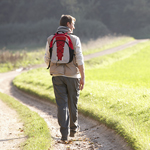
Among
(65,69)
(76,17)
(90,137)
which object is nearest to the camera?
(65,69)

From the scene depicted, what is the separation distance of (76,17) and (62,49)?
64.8 metres

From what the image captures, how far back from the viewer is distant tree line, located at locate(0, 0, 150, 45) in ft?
214

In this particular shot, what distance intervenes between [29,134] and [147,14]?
70658 mm

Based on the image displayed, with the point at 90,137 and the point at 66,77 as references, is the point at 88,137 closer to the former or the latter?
the point at 90,137

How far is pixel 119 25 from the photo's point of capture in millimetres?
74188

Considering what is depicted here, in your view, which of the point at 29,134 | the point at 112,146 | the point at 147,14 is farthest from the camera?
the point at 147,14

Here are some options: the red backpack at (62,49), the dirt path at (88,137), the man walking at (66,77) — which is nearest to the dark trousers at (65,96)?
the man walking at (66,77)

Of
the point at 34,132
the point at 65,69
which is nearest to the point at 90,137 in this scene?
the point at 34,132

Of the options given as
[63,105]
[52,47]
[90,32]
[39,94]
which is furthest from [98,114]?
[90,32]

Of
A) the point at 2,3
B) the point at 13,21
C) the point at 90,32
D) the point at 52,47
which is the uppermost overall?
the point at 2,3

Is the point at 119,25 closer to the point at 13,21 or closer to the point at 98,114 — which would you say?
the point at 13,21

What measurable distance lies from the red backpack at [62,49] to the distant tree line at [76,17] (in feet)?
191

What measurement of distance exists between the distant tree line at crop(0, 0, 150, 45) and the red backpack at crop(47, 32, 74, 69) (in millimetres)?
58106

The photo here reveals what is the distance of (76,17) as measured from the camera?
68.0 metres
